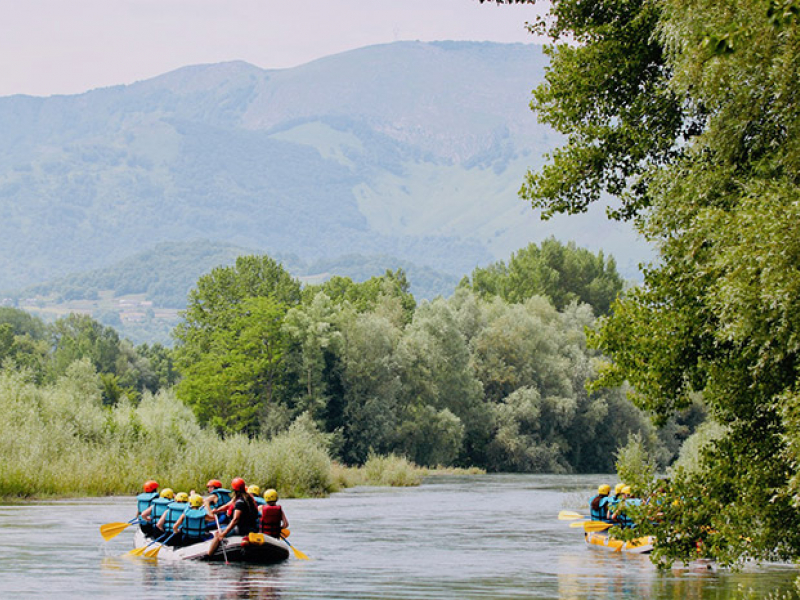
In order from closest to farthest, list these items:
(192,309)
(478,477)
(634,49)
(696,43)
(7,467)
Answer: (696,43)
(634,49)
(7,467)
(478,477)
(192,309)

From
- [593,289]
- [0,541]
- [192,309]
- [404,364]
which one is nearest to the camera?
[0,541]

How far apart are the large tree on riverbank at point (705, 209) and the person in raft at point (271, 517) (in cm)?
1170

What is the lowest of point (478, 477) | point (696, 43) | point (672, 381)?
point (478, 477)

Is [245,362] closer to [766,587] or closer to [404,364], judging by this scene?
[404,364]

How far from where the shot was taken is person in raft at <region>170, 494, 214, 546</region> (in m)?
31.1

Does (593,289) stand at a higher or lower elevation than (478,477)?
higher

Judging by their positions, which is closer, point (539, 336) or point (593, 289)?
point (539, 336)

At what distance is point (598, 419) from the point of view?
92000 mm

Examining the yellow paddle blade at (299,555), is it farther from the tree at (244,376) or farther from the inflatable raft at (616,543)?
the tree at (244,376)

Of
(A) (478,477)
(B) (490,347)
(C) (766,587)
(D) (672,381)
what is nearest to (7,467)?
(C) (766,587)

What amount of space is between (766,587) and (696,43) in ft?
42.7

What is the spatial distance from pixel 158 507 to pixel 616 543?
12.6 meters

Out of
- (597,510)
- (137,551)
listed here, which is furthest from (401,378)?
(137,551)

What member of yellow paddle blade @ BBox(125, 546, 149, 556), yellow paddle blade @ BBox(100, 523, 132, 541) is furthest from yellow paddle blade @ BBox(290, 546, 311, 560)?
yellow paddle blade @ BBox(100, 523, 132, 541)
